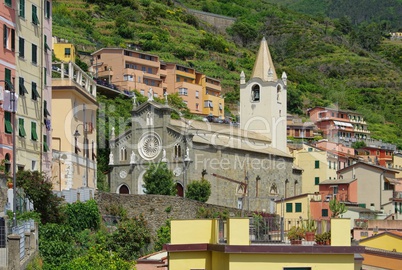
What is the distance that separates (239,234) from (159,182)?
47.0m

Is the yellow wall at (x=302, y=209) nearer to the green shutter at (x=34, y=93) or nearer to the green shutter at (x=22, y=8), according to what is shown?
the green shutter at (x=34, y=93)

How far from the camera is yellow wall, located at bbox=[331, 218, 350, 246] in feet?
56.4

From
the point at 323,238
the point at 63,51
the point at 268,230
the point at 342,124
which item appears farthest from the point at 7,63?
the point at 342,124

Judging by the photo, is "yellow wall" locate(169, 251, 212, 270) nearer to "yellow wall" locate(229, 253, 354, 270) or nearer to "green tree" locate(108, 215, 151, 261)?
"yellow wall" locate(229, 253, 354, 270)

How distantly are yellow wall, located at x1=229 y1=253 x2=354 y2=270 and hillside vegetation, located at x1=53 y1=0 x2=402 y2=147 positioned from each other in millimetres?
88577

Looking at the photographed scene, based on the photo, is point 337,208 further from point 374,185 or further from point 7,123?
point 7,123

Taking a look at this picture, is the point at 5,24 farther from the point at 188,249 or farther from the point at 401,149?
the point at 401,149

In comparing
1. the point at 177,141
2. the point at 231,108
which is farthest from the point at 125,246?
the point at 231,108

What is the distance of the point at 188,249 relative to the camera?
58.4 feet

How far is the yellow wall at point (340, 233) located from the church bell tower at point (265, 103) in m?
66.5

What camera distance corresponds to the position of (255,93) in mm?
85625

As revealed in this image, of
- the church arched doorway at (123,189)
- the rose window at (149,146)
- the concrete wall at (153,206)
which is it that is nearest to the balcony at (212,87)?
the rose window at (149,146)

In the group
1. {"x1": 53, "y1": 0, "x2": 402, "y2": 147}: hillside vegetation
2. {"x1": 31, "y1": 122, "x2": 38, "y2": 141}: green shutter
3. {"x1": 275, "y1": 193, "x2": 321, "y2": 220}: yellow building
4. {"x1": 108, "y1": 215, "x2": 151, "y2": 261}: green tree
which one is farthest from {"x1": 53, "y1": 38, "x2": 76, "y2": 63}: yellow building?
{"x1": 31, "y1": 122, "x2": 38, "y2": 141}: green shutter

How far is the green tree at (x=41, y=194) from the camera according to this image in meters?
35.0
